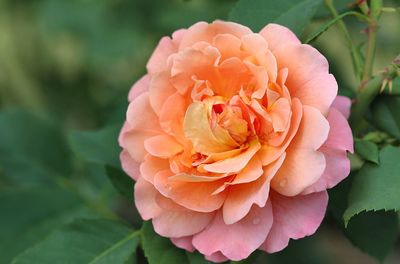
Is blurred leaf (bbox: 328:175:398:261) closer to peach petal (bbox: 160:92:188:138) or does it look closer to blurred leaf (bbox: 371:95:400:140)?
blurred leaf (bbox: 371:95:400:140)

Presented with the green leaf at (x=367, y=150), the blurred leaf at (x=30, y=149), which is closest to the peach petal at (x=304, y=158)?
the green leaf at (x=367, y=150)

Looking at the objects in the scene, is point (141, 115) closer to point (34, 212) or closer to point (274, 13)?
point (274, 13)

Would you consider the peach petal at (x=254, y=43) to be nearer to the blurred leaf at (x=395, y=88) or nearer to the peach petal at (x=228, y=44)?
the peach petal at (x=228, y=44)

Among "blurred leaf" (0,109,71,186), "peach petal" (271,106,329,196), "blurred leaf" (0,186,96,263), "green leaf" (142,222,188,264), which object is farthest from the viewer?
"blurred leaf" (0,109,71,186)

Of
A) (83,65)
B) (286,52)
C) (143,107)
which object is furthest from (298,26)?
(83,65)

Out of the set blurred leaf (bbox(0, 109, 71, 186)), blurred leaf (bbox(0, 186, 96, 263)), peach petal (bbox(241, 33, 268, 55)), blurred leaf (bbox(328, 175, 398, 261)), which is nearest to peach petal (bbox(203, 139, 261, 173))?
peach petal (bbox(241, 33, 268, 55))

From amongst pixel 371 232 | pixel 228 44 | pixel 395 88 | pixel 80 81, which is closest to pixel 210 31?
pixel 228 44
